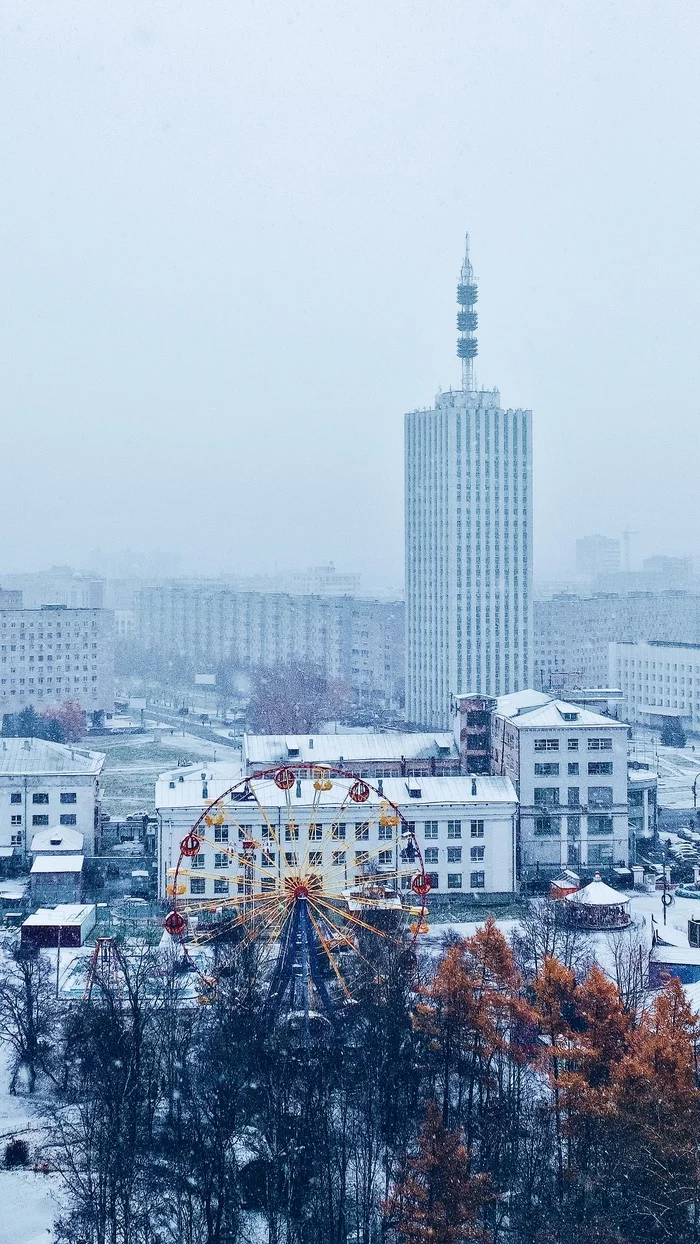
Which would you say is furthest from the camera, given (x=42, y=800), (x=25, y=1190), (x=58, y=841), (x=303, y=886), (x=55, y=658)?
(x=55, y=658)

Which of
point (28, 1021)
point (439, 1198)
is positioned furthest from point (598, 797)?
point (439, 1198)

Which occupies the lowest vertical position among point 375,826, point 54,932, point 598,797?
point 54,932

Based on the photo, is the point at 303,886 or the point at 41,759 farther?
the point at 41,759

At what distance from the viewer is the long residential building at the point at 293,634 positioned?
158 feet

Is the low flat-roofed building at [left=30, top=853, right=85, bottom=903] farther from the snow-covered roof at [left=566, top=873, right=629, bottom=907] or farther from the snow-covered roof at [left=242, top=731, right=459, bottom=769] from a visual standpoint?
the snow-covered roof at [left=566, top=873, right=629, bottom=907]

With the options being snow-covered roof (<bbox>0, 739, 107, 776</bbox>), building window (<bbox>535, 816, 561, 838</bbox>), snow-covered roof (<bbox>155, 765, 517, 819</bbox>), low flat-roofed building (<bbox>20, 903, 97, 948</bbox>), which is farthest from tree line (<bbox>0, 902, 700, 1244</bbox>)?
snow-covered roof (<bbox>0, 739, 107, 776</bbox>)

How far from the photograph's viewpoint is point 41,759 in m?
21.0

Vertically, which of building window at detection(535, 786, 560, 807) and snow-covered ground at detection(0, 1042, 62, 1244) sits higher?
building window at detection(535, 786, 560, 807)

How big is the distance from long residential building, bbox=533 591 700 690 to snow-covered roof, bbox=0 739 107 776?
25.4 metres

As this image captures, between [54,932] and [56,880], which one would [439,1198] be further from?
[56,880]

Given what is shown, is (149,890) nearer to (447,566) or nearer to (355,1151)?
(355,1151)

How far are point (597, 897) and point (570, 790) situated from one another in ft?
10.5

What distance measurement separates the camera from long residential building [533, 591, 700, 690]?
49094mm

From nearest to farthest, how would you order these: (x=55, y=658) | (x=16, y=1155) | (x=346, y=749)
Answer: (x=16, y=1155)
(x=346, y=749)
(x=55, y=658)
